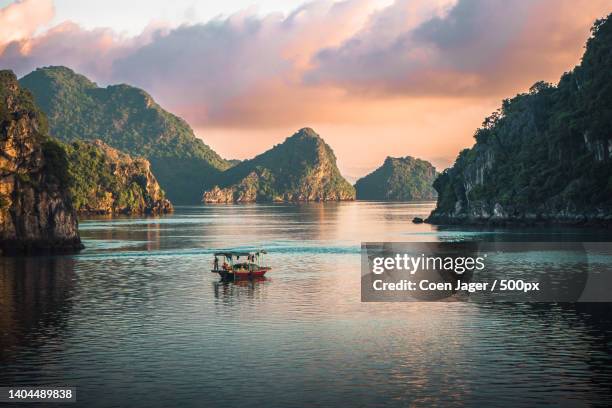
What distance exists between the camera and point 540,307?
73.5 metres

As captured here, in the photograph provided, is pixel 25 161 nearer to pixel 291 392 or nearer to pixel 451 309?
pixel 451 309

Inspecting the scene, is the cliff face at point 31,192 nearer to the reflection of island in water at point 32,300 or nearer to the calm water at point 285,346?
the reflection of island in water at point 32,300

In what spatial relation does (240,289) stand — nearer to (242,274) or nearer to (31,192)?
(242,274)

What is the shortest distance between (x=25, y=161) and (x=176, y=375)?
323ft

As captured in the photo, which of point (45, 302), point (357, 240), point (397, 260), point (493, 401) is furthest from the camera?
point (357, 240)

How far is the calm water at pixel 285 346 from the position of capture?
142 ft

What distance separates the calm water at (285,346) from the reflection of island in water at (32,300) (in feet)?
0.76

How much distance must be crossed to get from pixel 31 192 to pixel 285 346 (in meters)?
90.8

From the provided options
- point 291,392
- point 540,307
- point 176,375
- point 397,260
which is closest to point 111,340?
point 176,375

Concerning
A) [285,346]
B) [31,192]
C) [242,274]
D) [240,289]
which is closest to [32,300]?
[240,289]

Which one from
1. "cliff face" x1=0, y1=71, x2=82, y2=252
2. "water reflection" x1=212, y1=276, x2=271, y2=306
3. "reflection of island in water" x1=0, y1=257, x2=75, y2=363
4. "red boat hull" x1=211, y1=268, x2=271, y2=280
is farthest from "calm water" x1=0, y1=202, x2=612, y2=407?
"cliff face" x1=0, y1=71, x2=82, y2=252

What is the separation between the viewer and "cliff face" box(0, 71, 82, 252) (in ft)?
418

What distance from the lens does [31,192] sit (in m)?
131

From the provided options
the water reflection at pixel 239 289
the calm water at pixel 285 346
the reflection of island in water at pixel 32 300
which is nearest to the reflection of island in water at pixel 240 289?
the water reflection at pixel 239 289
